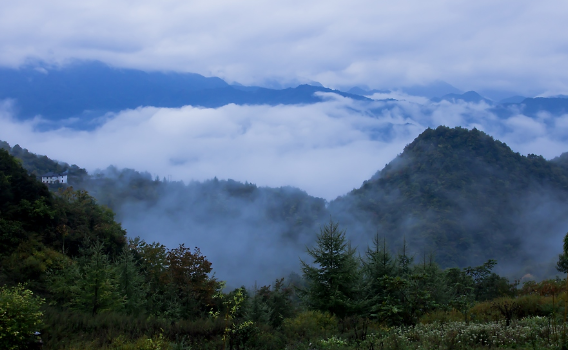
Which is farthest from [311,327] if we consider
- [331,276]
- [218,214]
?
[218,214]

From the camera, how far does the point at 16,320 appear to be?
8.97 meters

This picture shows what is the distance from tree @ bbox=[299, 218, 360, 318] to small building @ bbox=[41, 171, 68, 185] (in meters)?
98.5

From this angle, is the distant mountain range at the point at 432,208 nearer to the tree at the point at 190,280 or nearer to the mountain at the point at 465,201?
the mountain at the point at 465,201

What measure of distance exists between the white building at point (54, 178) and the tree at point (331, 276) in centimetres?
9858

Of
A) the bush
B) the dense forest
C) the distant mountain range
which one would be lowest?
the bush

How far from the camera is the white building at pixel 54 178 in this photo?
331 ft

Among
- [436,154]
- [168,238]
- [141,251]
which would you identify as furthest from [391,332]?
[168,238]

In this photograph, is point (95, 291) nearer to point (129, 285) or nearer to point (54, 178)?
point (129, 285)

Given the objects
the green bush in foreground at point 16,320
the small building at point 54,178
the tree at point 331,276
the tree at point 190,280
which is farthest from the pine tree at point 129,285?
the small building at point 54,178

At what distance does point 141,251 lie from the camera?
3300 cm

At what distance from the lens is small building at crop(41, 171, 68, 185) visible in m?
101

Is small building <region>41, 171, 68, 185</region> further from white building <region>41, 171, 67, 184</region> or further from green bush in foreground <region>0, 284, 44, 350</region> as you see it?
green bush in foreground <region>0, 284, 44, 350</region>

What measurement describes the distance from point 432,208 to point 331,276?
321 feet

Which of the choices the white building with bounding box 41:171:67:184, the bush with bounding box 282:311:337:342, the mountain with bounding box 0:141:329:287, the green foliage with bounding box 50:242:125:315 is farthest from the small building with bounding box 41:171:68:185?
the bush with bounding box 282:311:337:342
